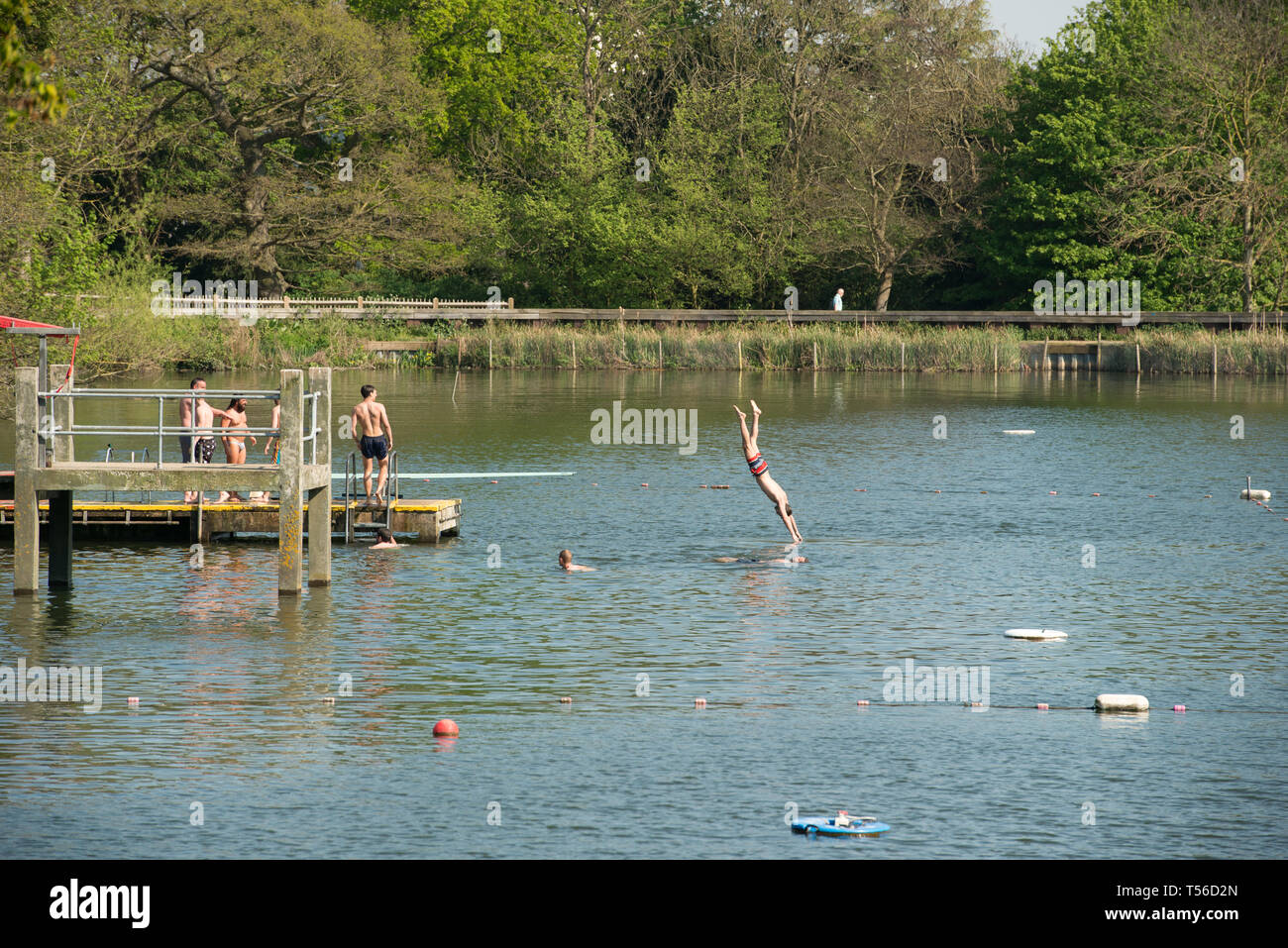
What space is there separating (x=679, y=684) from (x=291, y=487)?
649 centimetres

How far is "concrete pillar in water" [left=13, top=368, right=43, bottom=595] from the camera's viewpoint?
69.7 feet

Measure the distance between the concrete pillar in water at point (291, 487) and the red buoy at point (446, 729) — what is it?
6376mm

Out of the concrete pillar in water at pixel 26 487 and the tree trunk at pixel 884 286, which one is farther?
the tree trunk at pixel 884 286

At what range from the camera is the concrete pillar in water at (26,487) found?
69.7ft

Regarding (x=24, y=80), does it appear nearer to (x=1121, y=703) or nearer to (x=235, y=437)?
(x=1121, y=703)

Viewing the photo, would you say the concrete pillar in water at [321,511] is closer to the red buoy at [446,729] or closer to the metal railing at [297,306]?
the red buoy at [446,729]

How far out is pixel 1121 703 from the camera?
1623 cm

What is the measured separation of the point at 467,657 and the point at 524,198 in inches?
2772

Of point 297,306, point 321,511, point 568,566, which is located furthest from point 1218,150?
point 321,511

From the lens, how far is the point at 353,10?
8638 cm

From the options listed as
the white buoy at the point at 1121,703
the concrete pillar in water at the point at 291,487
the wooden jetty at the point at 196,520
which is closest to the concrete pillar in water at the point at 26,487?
the concrete pillar in water at the point at 291,487

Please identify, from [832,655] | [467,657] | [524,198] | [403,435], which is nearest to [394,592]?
[467,657]

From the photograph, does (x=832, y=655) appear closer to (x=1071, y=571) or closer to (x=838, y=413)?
(x=1071, y=571)
